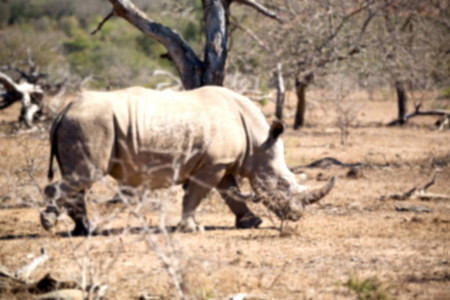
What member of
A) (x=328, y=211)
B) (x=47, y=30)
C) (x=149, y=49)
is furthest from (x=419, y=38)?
(x=47, y=30)

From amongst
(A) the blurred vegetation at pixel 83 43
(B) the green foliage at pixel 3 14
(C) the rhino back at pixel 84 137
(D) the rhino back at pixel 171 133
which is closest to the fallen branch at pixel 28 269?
(C) the rhino back at pixel 84 137

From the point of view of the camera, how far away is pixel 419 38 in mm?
15320

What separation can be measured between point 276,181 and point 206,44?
2894 mm

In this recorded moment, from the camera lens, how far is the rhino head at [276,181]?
7039 millimetres

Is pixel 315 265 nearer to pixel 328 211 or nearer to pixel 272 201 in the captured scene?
pixel 272 201

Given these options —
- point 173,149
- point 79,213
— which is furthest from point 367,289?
point 79,213

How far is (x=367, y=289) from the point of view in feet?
14.8

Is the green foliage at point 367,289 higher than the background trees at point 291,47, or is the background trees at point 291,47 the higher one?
the background trees at point 291,47

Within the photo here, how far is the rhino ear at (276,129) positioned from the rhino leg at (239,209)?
69cm

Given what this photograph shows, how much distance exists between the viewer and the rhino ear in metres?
7.08

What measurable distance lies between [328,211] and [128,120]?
3008 millimetres

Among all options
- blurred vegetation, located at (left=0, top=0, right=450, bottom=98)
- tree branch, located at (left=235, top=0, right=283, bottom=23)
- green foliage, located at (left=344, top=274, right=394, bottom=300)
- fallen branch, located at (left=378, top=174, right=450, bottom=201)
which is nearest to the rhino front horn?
fallen branch, located at (left=378, top=174, right=450, bottom=201)

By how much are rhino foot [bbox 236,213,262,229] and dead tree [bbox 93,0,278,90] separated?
103 inches

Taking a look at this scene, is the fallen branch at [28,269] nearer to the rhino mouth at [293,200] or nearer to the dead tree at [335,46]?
the rhino mouth at [293,200]
